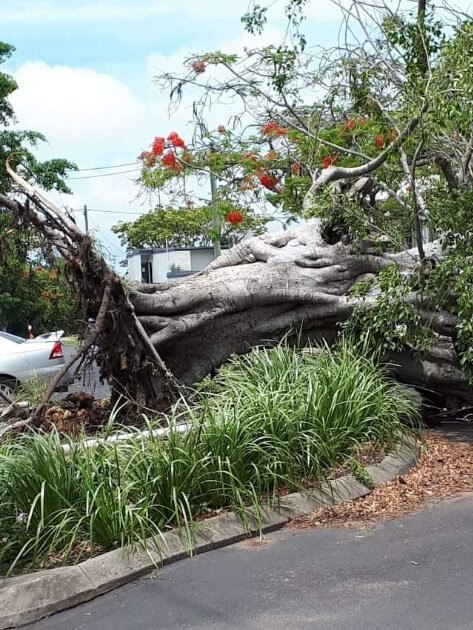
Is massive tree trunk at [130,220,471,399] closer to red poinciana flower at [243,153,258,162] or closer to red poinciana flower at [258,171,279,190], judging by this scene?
red poinciana flower at [258,171,279,190]

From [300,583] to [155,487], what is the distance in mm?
1194

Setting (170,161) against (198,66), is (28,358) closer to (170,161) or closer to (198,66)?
(170,161)

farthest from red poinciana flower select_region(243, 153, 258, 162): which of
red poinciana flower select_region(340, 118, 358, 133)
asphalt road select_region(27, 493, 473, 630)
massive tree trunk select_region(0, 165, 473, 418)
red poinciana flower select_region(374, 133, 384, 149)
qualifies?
asphalt road select_region(27, 493, 473, 630)

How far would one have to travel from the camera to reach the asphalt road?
4.22 metres

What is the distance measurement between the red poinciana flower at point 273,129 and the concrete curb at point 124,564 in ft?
24.9

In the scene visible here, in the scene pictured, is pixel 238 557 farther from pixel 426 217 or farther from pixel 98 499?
pixel 426 217

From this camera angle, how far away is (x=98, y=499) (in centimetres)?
508

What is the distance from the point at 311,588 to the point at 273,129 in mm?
9816

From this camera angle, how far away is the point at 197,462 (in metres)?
5.60

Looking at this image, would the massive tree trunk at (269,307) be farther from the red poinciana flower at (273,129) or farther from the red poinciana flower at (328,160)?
the red poinciana flower at (328,160)

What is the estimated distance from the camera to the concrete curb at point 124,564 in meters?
4.49

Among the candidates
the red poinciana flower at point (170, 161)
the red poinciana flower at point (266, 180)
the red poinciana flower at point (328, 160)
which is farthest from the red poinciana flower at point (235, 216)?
the red poinciana flower at point (328, 160)

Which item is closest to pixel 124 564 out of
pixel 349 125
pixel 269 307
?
pixel 269 307

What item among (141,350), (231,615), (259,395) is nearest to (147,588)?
(231,615)
